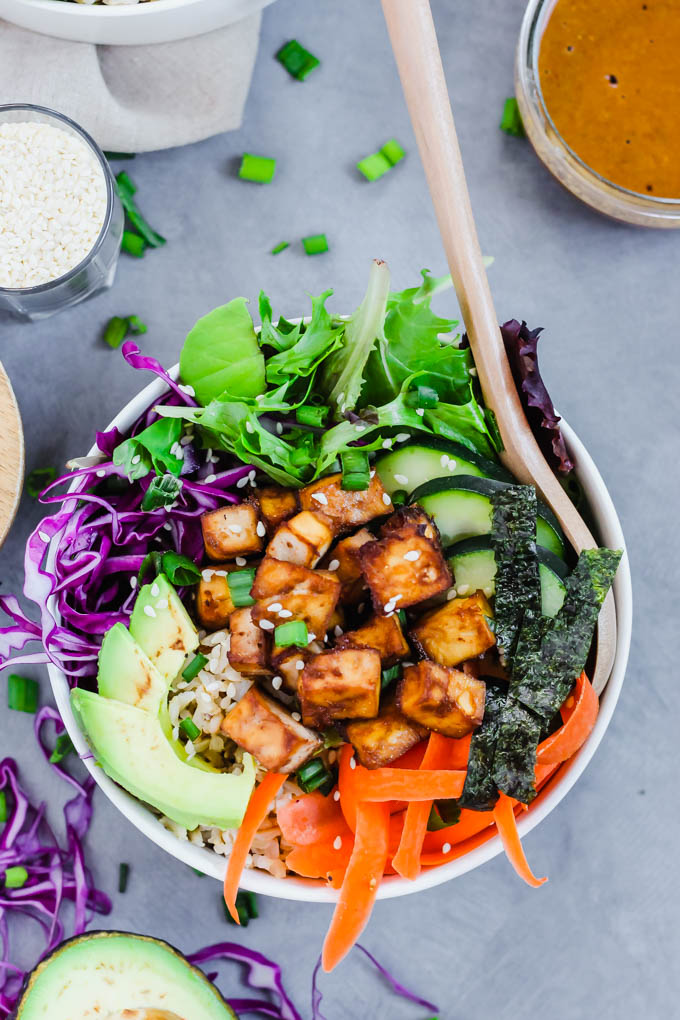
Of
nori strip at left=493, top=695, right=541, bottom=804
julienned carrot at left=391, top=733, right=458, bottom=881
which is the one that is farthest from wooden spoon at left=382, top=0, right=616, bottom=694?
julienned carrot at left=391, top=733, right=458, bottom=881

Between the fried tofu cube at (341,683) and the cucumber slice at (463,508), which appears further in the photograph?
the cucumber slice at (463,508)

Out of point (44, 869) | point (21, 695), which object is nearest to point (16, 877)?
point (44, 869)

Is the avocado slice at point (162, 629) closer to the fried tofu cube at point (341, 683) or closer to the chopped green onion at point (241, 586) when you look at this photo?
the chopped green onion at point (241, 586)

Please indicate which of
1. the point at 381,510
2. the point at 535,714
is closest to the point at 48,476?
the point at 381,510

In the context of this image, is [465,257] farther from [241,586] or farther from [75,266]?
[75,266]

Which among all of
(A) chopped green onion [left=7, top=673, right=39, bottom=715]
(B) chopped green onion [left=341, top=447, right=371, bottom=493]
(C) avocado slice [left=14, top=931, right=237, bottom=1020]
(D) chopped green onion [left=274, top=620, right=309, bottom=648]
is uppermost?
(B) chopped green onion [left=341, top=447, right=371, bottom=493]

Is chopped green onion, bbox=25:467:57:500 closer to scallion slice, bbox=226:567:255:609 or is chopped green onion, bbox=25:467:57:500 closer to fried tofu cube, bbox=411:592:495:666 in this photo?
scallion slice, bbox=226:567:255:609

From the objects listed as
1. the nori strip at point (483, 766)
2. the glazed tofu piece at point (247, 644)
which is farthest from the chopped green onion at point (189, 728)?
the nori strip at point (483, 766)
